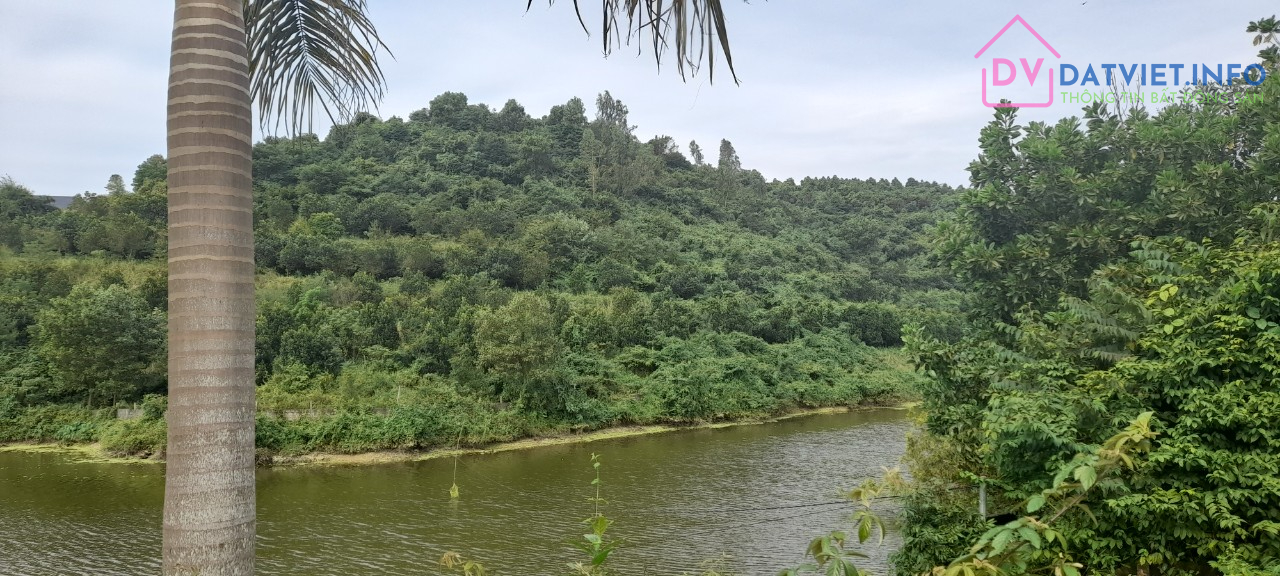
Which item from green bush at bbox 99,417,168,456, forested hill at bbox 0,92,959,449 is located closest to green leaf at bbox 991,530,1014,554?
forested hill at bbox 0,92,959,449

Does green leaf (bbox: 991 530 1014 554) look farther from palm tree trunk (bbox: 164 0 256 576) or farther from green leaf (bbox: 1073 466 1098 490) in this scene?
palm tree trunk (bbox: 164 0 256 576)

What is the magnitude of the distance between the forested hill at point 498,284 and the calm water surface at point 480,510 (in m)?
2.52

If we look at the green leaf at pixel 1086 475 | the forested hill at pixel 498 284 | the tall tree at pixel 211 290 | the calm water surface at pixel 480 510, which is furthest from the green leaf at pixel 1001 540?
the calm water surface at pixel 480 510

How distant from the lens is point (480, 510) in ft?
43.6

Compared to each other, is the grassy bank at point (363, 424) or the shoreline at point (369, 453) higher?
the grassy bank at point (363, 424)

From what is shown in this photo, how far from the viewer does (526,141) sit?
168 ft

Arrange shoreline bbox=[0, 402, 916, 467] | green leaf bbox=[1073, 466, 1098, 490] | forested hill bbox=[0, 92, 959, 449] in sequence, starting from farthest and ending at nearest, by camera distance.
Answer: forested hill bbox=[0, 92, 959, 449] < shoreline bbox=[0, 402, 916, 467] < green leaf bbox=[1073, 466, 1098, 490]

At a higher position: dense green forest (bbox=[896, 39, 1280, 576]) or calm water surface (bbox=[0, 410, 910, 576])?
dense green forest (bbox=[896, 39, 1280, 576])

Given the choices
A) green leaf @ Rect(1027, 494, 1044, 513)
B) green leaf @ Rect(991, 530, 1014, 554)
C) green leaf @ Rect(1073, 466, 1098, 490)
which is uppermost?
green leaf @ Rect(1073, 466, 1098, 490)

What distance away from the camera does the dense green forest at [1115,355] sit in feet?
16.0

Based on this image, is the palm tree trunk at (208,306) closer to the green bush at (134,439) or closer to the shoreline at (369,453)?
the shoreline at (369,453)

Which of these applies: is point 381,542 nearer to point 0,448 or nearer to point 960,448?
point 960,448

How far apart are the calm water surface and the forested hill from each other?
99.4 inches

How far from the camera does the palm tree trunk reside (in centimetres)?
251
